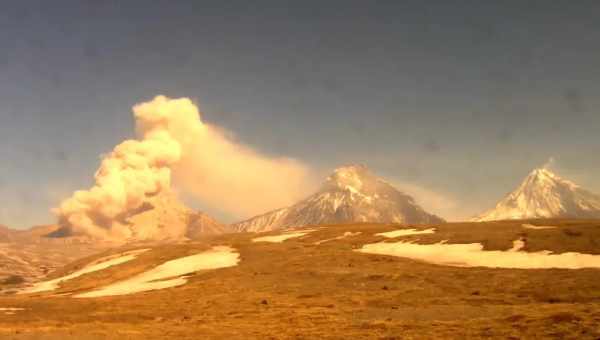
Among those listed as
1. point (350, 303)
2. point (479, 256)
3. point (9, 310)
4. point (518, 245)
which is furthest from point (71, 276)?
point (518, 245)

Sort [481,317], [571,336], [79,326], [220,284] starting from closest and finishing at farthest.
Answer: [571,336] < [481,317] < [79,326] < [220,284]

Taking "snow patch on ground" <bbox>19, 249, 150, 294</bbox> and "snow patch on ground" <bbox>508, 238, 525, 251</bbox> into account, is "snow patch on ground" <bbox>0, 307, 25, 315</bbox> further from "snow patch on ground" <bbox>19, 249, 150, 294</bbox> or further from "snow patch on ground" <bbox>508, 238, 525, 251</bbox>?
"snow patch on ground" <bbox>508, 238, 525, 251</bbox>

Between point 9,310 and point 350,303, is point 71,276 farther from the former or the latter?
point 350,303

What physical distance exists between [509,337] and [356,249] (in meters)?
54.2

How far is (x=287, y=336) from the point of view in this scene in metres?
28.8

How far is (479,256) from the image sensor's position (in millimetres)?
62969

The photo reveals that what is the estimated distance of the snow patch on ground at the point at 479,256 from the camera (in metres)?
53.9

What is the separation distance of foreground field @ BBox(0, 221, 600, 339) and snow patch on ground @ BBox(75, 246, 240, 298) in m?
3.96

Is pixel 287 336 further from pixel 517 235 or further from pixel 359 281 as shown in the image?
pixel 517 235

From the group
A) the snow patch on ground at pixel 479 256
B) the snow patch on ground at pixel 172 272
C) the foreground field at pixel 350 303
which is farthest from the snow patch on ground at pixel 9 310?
the snow patch on ground at pixel 479 256

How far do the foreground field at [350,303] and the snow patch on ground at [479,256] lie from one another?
219 cm

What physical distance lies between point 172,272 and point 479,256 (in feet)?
158

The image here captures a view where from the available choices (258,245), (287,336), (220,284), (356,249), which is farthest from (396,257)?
(287,336)

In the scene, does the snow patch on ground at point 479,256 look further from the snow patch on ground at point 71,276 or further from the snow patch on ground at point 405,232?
the snow patch on ground at point 71,276
